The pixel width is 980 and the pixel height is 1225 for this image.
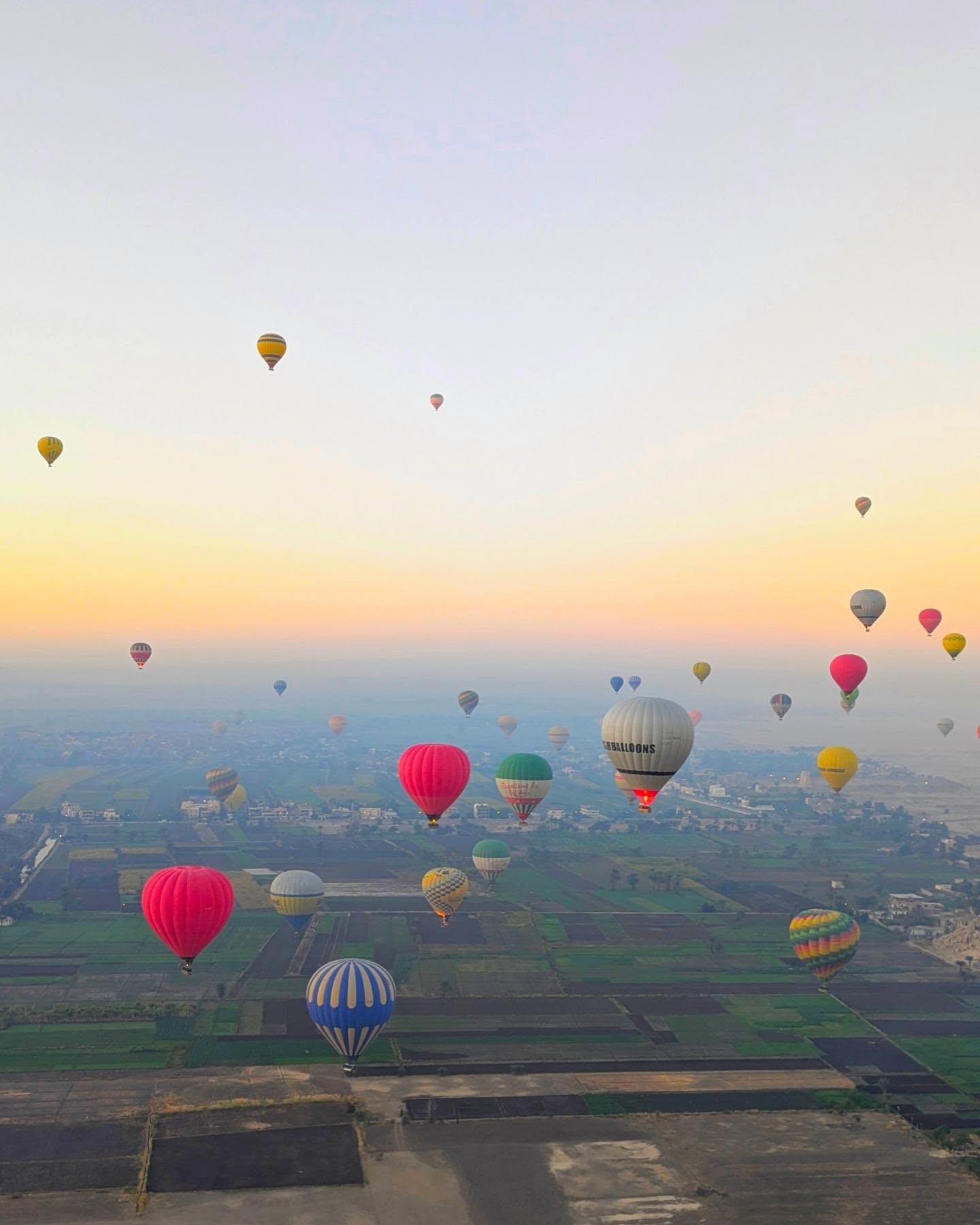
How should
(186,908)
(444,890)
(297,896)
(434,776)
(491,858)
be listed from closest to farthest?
(186,908)
(434,776)
(297,896)
(444,890)
(491,858)

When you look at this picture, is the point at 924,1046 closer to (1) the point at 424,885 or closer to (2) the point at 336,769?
(1) the point at 424,885

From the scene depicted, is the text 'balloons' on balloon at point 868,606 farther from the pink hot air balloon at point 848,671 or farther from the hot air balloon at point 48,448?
the hot air balloon at point 48,448

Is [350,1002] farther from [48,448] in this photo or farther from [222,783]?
[222,783]

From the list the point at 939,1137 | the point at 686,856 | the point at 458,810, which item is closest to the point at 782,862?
the point at 686,856

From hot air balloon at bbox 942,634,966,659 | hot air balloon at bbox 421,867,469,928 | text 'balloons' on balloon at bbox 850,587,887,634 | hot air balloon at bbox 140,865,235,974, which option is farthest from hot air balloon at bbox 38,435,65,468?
hot air balloon at bbox 942,634,966,659

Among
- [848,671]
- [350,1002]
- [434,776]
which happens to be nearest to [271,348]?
[434,776]
